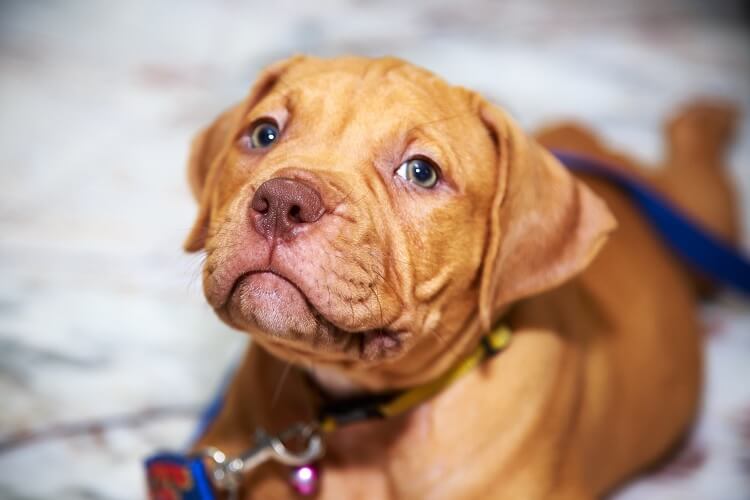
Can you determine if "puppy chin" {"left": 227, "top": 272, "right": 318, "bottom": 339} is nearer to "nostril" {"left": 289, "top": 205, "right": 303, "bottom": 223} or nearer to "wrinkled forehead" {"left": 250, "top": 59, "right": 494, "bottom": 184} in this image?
"nostril" {"left": 289, "top": 205, "right": 303, "bottom": 223}

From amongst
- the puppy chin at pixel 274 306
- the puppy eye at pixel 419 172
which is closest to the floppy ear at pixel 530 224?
the puppy eye at pixel 419 172

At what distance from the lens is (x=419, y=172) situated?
281cm

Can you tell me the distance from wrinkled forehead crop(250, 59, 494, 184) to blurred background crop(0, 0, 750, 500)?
40.0 inches

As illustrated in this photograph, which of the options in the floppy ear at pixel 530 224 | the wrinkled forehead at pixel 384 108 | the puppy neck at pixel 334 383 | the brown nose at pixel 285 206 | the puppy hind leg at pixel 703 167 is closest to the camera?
the brown nose at pixel 285 206

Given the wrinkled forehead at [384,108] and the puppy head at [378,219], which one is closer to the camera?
the puppy head at [378,219]

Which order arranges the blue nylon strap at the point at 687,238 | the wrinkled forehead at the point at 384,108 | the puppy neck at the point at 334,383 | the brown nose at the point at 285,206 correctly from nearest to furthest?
the brown nose at the point at 285,206 < the wrinkled forehead at the point at 384,108 < the puppy neck at the point at 334,383 < the blue nylon strap at the point at 687,238

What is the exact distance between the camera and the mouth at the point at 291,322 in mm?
2455

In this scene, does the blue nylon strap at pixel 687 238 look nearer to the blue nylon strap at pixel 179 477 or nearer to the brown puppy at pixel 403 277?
the brown puppy at pixel 403 277

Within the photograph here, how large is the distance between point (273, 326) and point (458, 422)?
2.68ft

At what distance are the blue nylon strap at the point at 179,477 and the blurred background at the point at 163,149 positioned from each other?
1.40 ft

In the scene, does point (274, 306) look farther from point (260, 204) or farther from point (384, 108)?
point (384, 108)

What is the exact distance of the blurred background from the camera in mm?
3773

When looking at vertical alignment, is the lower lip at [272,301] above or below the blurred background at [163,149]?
below

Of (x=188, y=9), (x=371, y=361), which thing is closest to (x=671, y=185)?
(x=371, y=361)
